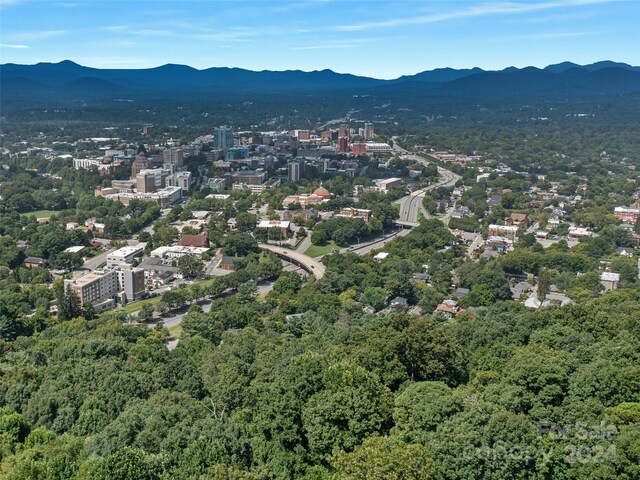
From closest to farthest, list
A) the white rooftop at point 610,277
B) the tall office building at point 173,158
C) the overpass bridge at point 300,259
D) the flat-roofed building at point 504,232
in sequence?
1. the white rooftop at point 610,277
2. the overpass bridge at point 300,259
3. the flat-roofed building at point 504,232
4. the tall office building at point 173,158

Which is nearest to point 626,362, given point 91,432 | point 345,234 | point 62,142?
point 91,432

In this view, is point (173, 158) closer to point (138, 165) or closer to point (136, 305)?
point (138, 165)

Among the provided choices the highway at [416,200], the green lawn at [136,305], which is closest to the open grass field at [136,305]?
the green lawn at [136,305]

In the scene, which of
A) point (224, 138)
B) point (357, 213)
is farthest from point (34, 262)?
point (224, 138)

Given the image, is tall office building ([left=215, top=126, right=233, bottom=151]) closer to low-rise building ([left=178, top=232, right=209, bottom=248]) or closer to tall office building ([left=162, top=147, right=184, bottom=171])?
tall office building ([left=162, top=147, right=184, bottom=171])

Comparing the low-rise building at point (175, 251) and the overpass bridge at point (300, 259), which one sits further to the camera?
the low-rise building at point (175, 251)

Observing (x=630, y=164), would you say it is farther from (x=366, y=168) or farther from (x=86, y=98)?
(x=86, y=98)

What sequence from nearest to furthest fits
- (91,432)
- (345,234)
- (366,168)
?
(91,432), (345,234), (366,168)

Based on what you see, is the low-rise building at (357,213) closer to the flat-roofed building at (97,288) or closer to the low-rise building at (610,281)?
the low-rise building at (610,281)
